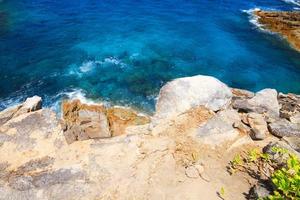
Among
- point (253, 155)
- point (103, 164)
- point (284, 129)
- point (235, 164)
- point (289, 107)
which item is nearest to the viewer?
point (253, 155)

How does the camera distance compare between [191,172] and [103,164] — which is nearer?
[191,172]

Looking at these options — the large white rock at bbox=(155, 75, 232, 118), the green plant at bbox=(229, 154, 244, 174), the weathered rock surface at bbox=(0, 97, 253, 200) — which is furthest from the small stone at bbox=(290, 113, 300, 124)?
the weathered rock surface at bbox=(0, 97, 253, 200)

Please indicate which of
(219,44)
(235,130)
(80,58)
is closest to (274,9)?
(219,44)

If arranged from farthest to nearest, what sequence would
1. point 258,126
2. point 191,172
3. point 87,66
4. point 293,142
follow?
point 87,66
point 258,126
point 293,142
point 191,172

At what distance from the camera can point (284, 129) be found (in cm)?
1476

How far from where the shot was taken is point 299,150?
45.1 ft

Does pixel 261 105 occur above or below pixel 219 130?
A: above

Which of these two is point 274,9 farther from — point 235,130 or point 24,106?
point 24,106

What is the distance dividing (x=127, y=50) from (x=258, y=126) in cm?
1660

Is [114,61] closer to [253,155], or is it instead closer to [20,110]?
[20,110]

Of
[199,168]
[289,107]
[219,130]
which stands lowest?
[289,107]

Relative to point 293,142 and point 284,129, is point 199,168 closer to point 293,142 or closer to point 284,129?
point 293,142

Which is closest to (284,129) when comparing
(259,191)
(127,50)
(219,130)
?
(219,130)

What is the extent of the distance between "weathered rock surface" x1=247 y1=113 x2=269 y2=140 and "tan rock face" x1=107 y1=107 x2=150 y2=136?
596 cm
